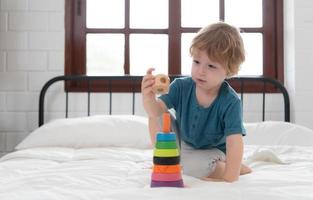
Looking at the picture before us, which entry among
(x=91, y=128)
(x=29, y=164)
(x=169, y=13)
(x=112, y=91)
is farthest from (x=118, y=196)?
(x=169, y=13)

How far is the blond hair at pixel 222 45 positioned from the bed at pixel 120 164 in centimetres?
32

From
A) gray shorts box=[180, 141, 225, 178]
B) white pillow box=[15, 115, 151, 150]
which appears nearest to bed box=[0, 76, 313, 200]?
white pillow box=[15, 115, 151, 150]

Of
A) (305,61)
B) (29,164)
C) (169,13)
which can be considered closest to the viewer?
(29,164)

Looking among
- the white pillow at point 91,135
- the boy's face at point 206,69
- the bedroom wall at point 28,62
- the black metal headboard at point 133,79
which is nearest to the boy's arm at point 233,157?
the boy's face at point 206,69

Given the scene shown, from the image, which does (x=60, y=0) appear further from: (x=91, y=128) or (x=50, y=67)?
(x=91, y=128)

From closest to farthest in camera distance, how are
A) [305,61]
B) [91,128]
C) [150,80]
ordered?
[150,80] < [91,128] < [305,61]

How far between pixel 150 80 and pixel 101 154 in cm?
59

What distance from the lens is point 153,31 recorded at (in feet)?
9.53

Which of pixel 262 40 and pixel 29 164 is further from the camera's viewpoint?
pixel 262 40

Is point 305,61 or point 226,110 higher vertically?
point 305,61

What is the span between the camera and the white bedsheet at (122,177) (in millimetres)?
1013

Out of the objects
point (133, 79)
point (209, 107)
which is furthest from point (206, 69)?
point (133, 79)

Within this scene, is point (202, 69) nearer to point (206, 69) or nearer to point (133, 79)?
point (206, 69)

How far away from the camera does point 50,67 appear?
277cm
